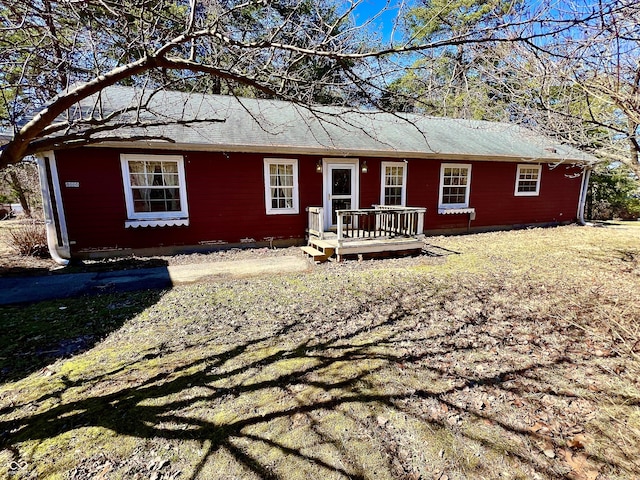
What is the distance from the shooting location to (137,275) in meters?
5.91

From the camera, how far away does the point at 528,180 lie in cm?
1155

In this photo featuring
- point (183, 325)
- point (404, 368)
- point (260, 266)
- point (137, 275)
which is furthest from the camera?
point (260, 266)

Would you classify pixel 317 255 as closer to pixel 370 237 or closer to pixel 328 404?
pixel 370 237

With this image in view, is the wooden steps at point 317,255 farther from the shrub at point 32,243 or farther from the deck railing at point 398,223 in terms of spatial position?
the shrub at point 32,243

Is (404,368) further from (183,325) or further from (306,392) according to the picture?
(183,325)

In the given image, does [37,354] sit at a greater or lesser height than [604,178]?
lesser

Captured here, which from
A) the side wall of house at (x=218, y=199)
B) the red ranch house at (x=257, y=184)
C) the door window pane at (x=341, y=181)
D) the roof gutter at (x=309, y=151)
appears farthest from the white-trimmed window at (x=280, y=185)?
the door window pane at (x=341, y=181)

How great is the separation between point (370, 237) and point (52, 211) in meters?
7.15

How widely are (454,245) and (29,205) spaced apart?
22.5 m

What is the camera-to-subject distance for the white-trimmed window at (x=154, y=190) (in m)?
7.17

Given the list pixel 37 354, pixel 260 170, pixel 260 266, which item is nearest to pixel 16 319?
pixel 37 354

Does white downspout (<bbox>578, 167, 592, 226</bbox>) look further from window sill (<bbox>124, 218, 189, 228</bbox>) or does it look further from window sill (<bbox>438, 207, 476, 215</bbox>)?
window sill (<bbox>124, 218, 189, 228</bbox>)

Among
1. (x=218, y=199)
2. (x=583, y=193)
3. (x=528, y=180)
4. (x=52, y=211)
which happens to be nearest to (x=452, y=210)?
(x=528, y=180)

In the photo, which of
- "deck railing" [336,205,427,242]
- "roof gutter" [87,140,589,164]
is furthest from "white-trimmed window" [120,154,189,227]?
"deck railing" [336,205,427,242]
